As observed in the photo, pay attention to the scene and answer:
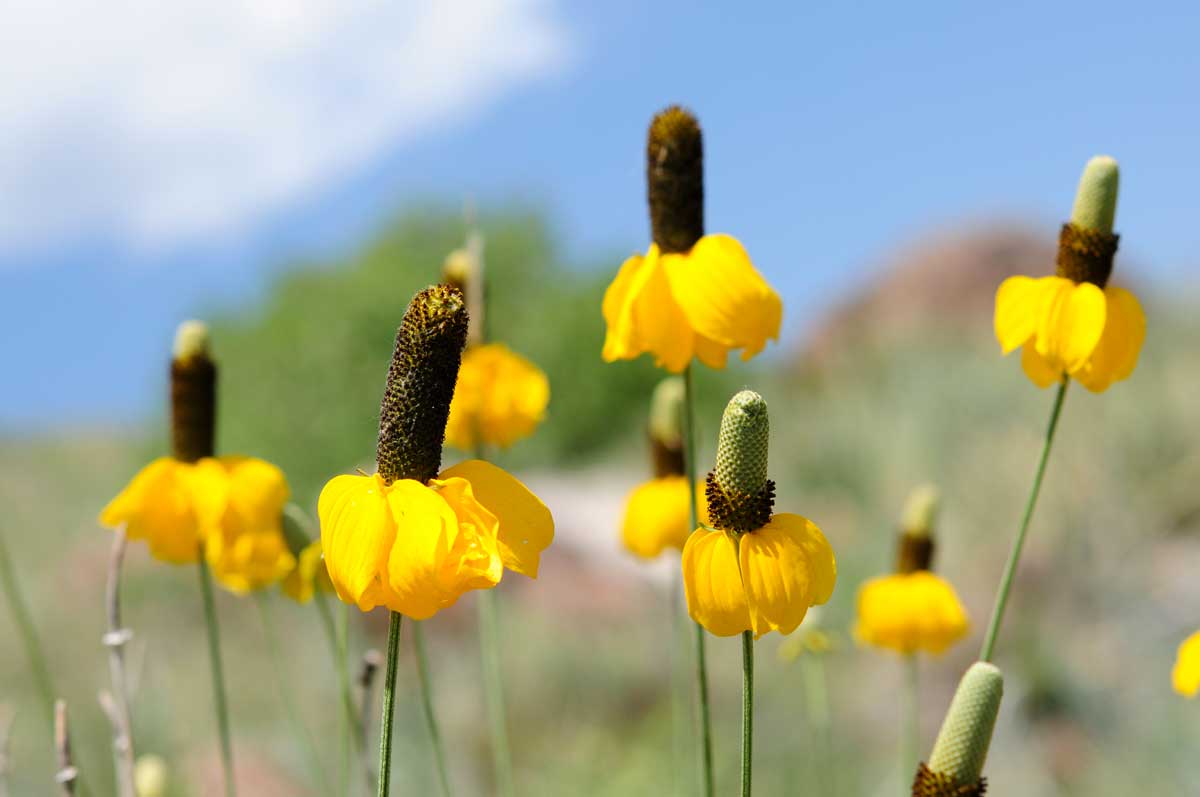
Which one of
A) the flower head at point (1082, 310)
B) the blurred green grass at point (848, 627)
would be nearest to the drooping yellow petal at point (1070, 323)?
the flower head at point (1082, 310)

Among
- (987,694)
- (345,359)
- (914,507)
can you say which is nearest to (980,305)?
(345,359)

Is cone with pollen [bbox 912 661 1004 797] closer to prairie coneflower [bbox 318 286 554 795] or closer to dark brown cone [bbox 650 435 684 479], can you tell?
prairie coneflower [bbox 318 286 554 795]

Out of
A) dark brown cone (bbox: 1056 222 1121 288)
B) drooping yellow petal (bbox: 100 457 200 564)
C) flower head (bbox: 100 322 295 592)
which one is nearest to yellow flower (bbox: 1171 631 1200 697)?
dark brown cone (bbox: 1056 222 1121 288)

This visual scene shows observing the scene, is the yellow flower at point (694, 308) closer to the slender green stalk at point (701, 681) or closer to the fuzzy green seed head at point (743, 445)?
the slender green stalk at point (701, 681)

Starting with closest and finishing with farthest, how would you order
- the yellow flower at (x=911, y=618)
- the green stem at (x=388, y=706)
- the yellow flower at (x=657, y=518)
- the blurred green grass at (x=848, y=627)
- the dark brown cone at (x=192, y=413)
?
the green stem at (x=388, y=706), the dark brown cone at (x=192, y=413), the yellow flower at (x=911, y=618), the yellow flower at (x=657, y=518), the blurred green grass at (x=848, y=627)

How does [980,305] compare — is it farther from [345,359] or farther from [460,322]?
[460,322]

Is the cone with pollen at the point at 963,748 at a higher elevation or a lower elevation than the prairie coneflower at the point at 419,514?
lower
